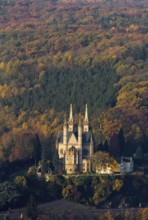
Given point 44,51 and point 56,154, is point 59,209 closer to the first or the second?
point 56,154

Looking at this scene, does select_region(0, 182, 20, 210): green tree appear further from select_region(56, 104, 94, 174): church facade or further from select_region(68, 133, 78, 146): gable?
select_region(68, 133, 78, 146): gable

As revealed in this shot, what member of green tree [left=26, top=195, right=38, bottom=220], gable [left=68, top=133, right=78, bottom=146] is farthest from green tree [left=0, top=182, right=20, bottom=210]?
gable [left=68, top=133, right=78, bottom=146]

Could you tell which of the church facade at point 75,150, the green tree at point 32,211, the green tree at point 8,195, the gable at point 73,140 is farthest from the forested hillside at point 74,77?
the green tree at point 32,211

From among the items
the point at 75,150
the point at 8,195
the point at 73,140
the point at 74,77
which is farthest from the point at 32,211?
the point at 74,77

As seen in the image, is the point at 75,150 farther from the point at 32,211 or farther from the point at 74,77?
the point at 74,77

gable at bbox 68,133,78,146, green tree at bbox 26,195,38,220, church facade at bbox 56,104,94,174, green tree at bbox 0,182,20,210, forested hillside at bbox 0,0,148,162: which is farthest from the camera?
forested hillside at bbox 0,0,148,162

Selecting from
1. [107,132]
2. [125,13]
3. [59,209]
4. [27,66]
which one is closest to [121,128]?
[107,132]

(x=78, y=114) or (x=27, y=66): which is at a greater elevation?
(x=27, y=66)
